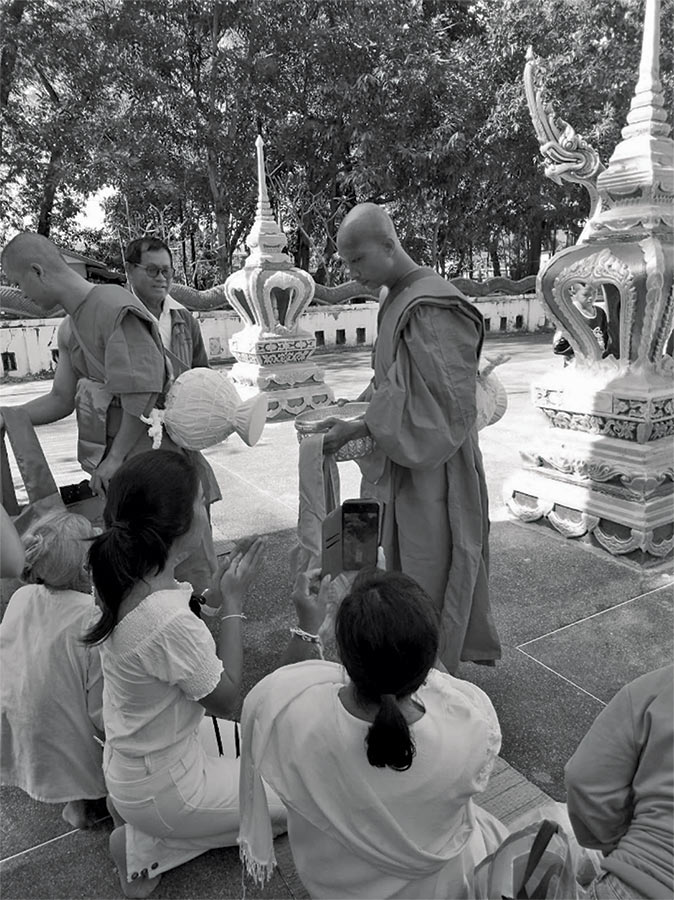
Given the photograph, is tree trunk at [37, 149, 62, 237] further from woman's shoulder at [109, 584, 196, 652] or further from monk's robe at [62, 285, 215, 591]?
woman's shoulder at [109, 584, 196, 652]

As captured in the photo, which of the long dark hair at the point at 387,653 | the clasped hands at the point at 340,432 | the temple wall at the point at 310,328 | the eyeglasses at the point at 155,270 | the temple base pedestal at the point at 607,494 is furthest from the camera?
the temple wall at the point at 310,328

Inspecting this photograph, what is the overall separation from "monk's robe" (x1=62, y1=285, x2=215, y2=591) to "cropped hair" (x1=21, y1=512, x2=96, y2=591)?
1.99ft

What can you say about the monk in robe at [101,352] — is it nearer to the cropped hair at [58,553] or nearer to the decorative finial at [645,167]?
the cropped hair at [58,553]

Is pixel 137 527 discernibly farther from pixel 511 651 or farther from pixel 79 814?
pixel 511 651

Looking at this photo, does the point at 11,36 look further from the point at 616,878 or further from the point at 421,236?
the point at 616,878

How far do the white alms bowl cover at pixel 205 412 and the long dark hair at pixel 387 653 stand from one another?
131 centimetres

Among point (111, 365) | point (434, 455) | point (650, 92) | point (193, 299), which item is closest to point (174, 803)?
point (434, 455)

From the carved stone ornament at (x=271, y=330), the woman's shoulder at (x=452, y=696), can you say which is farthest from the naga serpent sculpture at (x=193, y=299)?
the woman's shoulder at (x=452, y=696)

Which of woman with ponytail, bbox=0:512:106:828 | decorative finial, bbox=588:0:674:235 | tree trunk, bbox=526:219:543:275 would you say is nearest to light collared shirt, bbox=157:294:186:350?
woman with ponytail, bbox=0:512:106:828

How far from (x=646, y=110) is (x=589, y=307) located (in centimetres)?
106

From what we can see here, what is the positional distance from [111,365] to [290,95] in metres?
13.5

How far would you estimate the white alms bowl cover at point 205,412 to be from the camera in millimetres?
2334

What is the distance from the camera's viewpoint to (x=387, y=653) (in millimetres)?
1087

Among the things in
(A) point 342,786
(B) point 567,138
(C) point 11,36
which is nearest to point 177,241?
(C) point 11,36
